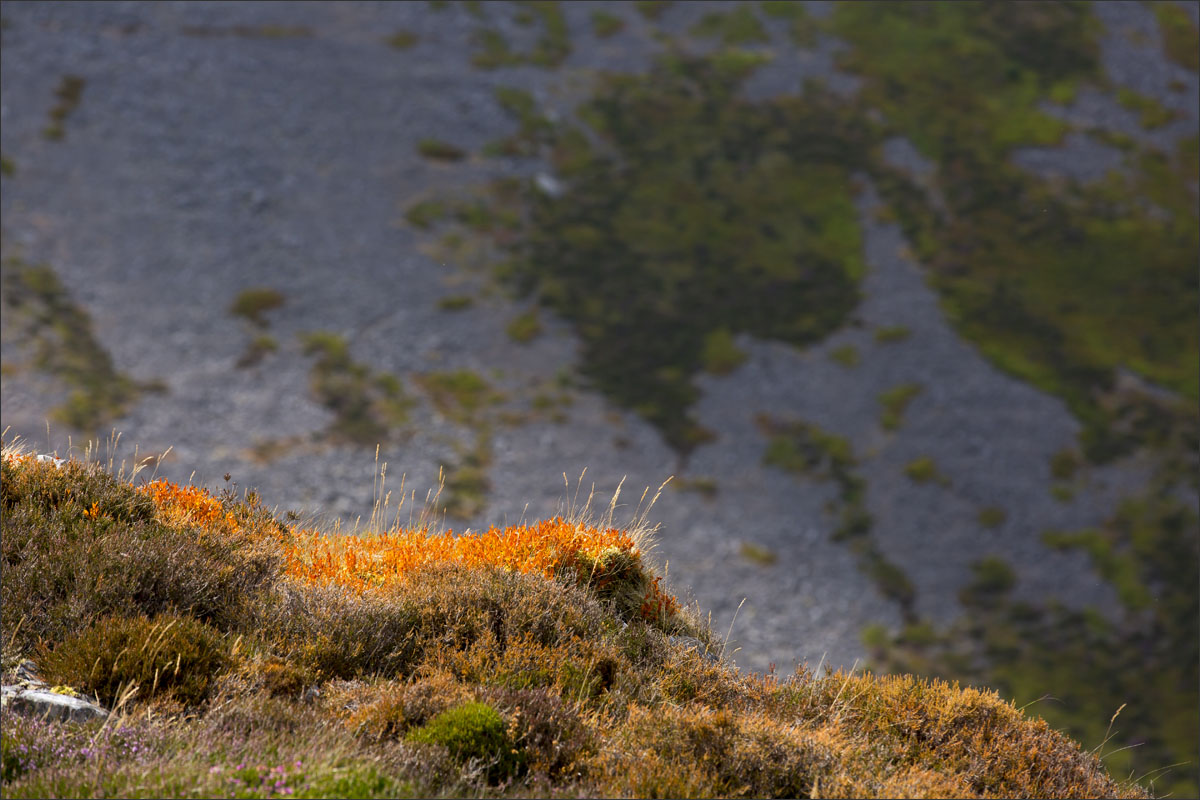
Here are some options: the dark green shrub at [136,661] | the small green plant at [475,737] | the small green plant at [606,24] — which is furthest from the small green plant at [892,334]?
the dark green shrub at [136,661]

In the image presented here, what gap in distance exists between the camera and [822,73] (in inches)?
1909

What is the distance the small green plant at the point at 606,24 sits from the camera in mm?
49562

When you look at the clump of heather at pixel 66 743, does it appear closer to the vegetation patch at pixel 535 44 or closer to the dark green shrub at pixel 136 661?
the dark green shrub at pixel 136 661

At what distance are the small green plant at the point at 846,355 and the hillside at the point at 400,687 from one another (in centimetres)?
2970

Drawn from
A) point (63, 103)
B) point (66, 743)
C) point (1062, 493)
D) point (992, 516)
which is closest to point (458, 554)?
point (66, 743)

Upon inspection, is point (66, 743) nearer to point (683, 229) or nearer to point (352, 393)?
point (352, 393)

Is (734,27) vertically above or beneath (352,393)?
above

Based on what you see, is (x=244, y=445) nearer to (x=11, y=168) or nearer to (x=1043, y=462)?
(x=11, y=168)

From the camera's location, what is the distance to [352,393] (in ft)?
108

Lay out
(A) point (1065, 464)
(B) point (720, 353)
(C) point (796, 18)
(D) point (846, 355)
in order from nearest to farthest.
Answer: (A) point (1065, 464) → (D) point (846, 355) → (B) point (720, 353) → (C) point (796, 18)

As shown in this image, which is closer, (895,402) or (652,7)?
(895,402)

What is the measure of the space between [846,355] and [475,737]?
33.2m

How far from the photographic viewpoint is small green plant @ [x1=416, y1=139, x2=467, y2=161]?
43.4 metres

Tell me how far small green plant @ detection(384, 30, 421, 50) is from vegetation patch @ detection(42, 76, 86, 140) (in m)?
14.6
